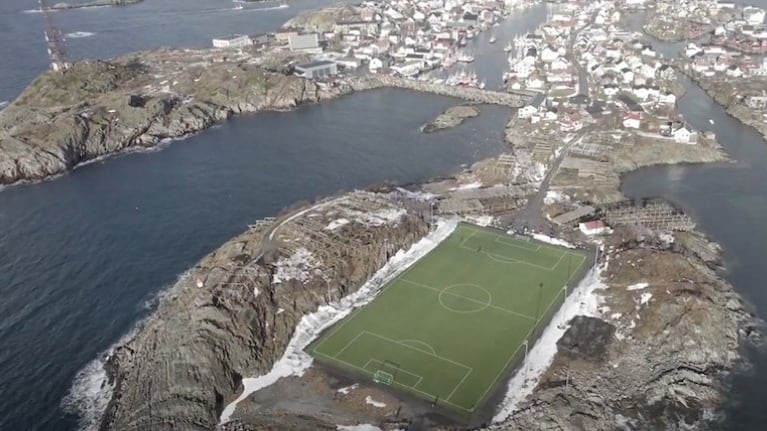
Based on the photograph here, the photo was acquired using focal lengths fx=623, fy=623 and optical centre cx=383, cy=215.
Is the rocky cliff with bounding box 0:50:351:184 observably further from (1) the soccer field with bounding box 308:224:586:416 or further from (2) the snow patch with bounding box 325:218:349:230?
(1) the soccer field with bounding box 308:224:586:416

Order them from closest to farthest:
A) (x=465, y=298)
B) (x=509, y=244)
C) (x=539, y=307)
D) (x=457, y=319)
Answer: (x=457, y=319) → (x=539, y=307) → (x=465, y=298) → (x=509, y=244)

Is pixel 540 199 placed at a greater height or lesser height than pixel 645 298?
lesser

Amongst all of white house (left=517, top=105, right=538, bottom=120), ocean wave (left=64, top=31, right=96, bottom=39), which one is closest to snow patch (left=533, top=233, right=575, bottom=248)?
white house (left=517, top=105, right=538, bottom=120)

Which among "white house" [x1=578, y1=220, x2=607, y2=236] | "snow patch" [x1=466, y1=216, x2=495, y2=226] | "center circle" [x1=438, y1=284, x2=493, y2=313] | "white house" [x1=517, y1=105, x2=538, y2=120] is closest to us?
"center circle" [x1=438, y1=284, x2=493, y2=313]

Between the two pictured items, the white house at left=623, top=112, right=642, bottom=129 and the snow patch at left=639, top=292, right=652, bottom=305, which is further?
the white house at left=623, top=112, right=642, bottom=129

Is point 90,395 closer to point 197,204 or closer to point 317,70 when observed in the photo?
point 197,204

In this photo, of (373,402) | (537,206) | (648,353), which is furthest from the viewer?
(537,206)

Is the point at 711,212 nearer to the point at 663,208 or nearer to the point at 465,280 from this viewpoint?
the point at 663,208

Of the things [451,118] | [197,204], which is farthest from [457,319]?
[451,118]
